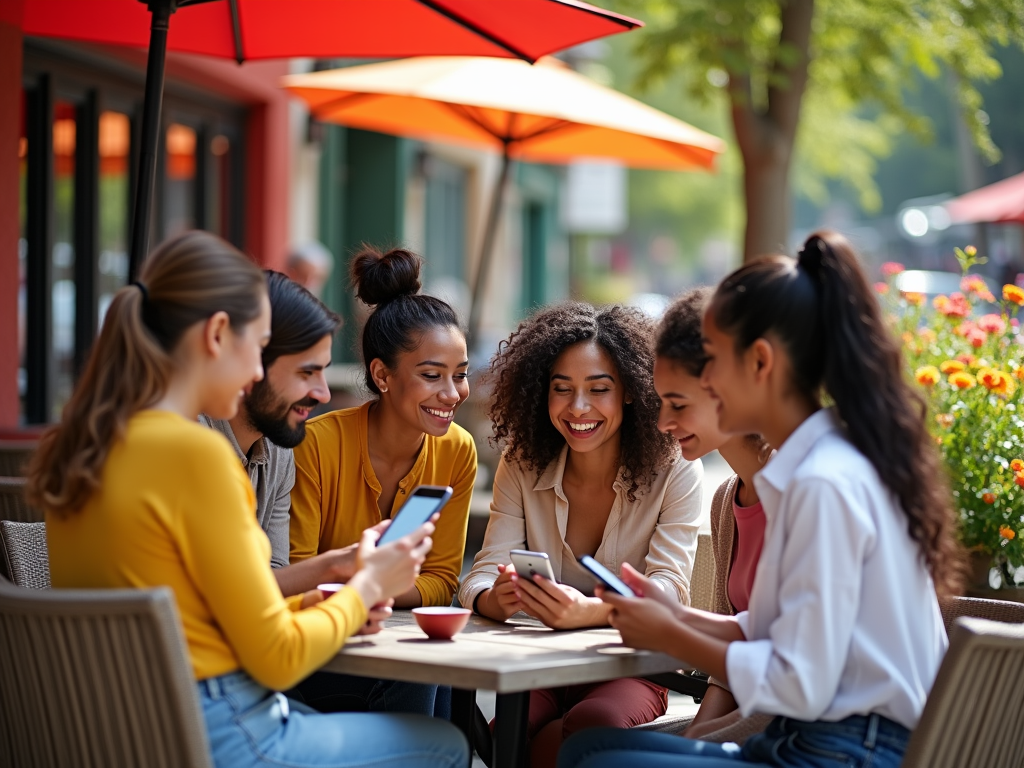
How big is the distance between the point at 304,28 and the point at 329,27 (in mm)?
122

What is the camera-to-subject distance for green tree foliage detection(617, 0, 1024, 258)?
25.2 ft

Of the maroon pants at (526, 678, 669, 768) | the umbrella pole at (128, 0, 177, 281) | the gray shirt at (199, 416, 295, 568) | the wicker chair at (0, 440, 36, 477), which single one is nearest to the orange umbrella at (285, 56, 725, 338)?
the umbrella pole at (128, 0, 177, 281)

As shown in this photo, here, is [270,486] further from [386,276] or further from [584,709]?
[584,709]

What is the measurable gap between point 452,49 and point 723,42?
4050 mm

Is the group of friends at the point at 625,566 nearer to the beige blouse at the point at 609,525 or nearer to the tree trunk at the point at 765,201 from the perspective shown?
the beige blouse at the point at 609,525

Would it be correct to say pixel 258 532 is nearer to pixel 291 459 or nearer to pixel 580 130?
pixel 291 459

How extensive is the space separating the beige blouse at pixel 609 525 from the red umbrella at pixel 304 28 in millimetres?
1356

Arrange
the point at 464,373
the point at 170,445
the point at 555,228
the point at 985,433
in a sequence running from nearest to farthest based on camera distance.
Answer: the point at 170,445 < the point at 464,373 < the point at 985,433 < the point at 555,228

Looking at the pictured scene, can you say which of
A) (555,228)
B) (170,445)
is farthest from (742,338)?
(555,228)

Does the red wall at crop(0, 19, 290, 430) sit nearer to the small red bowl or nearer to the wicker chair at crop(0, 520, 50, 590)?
the wicker chair at crop(0, 520, 50, 590)

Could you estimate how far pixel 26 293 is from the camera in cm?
665

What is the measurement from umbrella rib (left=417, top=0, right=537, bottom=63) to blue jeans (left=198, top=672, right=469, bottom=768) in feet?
7.67

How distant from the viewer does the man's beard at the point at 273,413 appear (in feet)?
9.81

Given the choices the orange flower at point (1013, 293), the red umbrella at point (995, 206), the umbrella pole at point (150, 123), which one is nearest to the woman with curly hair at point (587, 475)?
the umbrella pole at point (150, 123)
